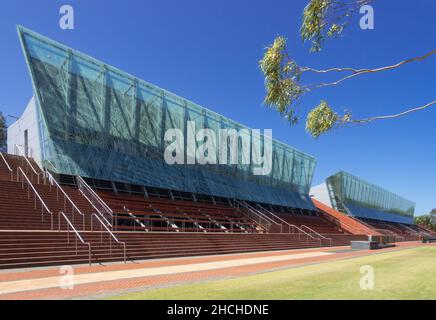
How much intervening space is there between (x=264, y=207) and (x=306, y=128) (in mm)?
34971

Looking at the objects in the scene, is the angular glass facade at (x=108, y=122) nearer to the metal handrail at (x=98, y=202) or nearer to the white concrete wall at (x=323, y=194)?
the metal handrail at (x=98, y=202)

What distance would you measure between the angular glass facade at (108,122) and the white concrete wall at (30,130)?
113 centimetres

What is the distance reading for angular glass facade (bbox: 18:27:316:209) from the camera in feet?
83.0

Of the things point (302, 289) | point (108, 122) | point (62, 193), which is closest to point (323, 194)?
point (108, 122)

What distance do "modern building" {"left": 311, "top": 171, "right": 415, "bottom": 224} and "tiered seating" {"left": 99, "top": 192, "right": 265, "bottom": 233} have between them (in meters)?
38.2

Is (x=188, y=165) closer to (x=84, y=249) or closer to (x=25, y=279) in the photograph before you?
(x=84, y=249)

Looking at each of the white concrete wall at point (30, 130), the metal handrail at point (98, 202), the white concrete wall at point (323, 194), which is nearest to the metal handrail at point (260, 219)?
the metal handrail at point (98, 202)

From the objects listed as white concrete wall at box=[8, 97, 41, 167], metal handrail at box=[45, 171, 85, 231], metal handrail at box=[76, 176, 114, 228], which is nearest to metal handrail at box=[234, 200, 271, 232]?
metal handrail at box=[76, 176, 114, 228]

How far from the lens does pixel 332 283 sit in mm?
10148

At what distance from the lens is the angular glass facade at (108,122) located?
83.0ft

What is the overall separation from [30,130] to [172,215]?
13068 millimetres

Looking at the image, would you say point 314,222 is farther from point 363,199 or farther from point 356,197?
point 363,199

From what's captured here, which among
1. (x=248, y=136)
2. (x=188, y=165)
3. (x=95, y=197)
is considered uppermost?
(x=248, y=136)

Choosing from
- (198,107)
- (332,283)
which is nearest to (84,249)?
(332,283)
